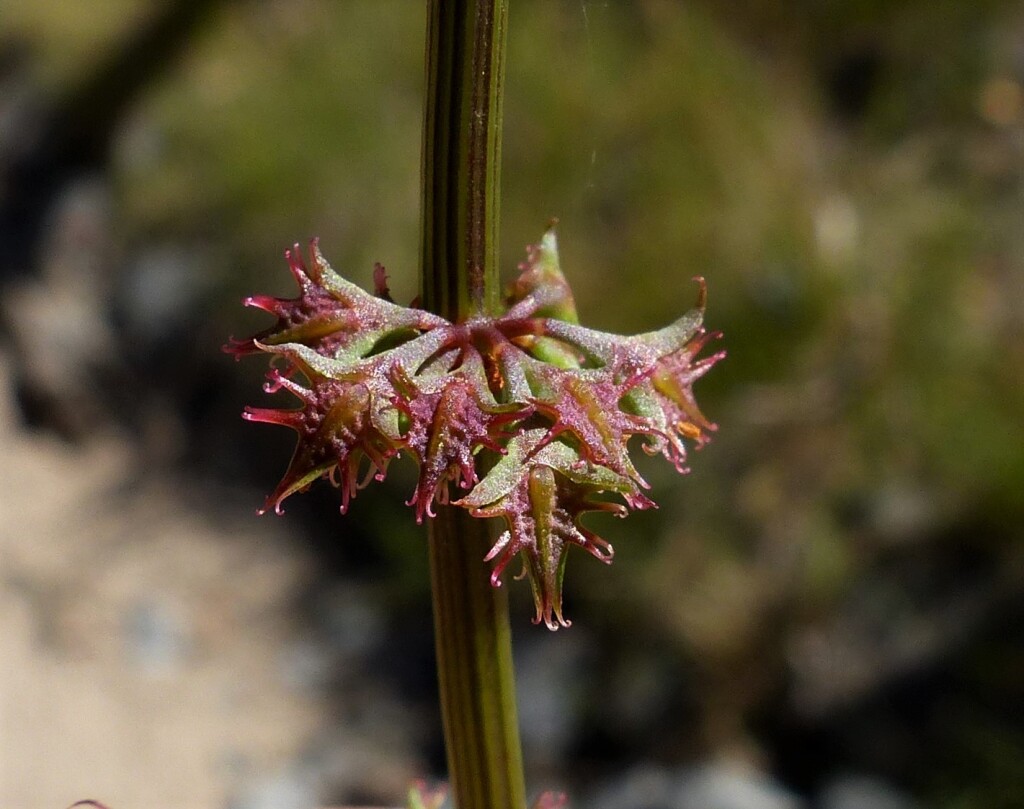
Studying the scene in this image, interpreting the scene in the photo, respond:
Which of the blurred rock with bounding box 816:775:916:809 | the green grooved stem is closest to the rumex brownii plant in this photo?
the green grooved stem

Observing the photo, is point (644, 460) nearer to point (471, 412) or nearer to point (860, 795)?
point (860, 795)

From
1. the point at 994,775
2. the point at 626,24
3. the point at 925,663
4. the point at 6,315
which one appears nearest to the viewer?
the point at 994,775

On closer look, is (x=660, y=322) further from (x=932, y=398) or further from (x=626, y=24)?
(x=626, y=24)

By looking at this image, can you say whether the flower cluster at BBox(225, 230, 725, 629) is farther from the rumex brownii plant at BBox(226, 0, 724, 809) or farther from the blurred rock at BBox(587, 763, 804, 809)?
the blurred rock at BBox(587, 763, 804, 809)

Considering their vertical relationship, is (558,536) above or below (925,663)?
below

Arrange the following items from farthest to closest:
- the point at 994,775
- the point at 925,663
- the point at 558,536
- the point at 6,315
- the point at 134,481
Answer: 1. the point at 6,315
2. the point at 134,481
3. the point at 925,663
4. the point at 994,775
5. the point at 558,536

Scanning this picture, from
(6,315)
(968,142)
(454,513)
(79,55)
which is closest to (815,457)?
(968,142)
